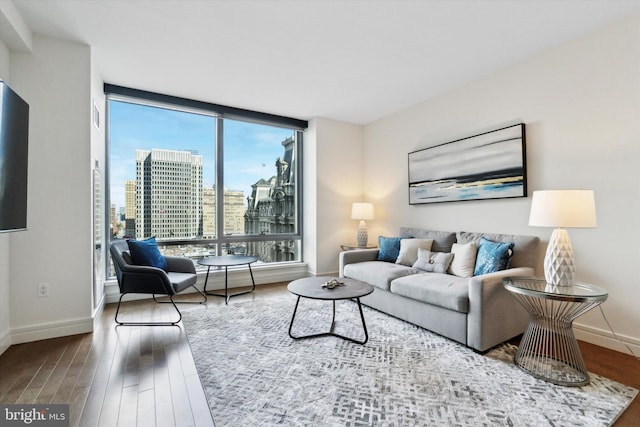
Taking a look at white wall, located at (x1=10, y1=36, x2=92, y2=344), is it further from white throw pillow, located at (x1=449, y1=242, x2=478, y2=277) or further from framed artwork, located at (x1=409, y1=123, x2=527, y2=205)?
framed artwork, located at (x1=409, y1=123, x2=527, y2=205)

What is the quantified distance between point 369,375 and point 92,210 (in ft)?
9.45

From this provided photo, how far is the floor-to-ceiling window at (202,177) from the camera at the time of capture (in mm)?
3795

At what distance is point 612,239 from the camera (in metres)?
2.42

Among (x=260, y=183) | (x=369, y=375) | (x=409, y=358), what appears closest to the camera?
(x=369, y=375)

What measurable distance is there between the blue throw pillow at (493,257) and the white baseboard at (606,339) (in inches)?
32.1

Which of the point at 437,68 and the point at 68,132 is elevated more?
the point at 437,68

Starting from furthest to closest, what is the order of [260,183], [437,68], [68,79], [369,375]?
[260,183], [437,68], [68,79], [369,375]

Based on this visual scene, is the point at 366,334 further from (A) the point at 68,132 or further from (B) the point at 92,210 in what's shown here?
(A) the point at 68,132

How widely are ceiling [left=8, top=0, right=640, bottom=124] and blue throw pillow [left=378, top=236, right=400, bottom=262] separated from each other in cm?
196

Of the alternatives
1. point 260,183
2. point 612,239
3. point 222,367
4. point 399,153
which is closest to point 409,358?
point 222,367

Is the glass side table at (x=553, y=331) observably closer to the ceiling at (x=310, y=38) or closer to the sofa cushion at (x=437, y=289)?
the sofa cushion at (x=437, y=289)

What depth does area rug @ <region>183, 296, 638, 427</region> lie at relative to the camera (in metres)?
1.60

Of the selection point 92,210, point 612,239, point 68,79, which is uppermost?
point 68,79

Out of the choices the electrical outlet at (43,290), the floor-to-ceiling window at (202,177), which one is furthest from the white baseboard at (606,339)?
the electrical outlet at (43,290)
